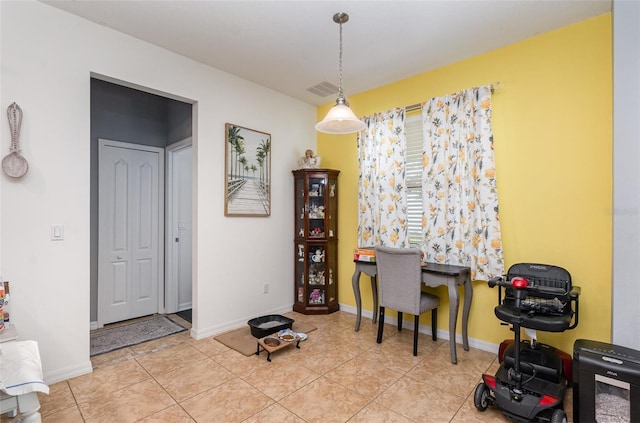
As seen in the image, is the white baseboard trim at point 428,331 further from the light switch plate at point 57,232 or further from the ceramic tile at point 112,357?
the light switch plate at point 57,232

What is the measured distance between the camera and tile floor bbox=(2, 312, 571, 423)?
203 centimetres

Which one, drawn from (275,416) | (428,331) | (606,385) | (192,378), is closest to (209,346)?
(192,378)

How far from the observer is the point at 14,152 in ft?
7.20

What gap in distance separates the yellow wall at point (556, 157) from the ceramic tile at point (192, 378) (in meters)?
2.33

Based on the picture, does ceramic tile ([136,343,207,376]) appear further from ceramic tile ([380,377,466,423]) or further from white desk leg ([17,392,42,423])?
ceramic tile ([380,377,466,423])

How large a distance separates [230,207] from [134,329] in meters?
1.71

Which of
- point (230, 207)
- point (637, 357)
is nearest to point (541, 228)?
point (637, 357)

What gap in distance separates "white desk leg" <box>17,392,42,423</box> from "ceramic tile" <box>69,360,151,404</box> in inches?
30.7

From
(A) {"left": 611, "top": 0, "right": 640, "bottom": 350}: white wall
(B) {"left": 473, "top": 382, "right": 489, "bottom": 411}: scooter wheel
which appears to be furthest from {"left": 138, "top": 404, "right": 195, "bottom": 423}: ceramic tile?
(A) {"left": 611, "top": 0, "right": 640, "bottom": 350}: white wall

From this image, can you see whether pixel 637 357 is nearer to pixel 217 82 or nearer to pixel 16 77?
pixel 217 82

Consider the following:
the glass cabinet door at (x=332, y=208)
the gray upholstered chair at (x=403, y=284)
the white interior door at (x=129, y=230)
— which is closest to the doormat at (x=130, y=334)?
the white interior door at (x=129, y=230)

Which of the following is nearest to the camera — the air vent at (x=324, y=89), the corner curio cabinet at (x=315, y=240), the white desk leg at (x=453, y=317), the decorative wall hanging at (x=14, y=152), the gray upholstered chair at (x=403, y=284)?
the decorative wall hanging at (x=14, y=152)

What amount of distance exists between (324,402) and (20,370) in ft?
5.51

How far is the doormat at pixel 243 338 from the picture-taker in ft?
9.79
